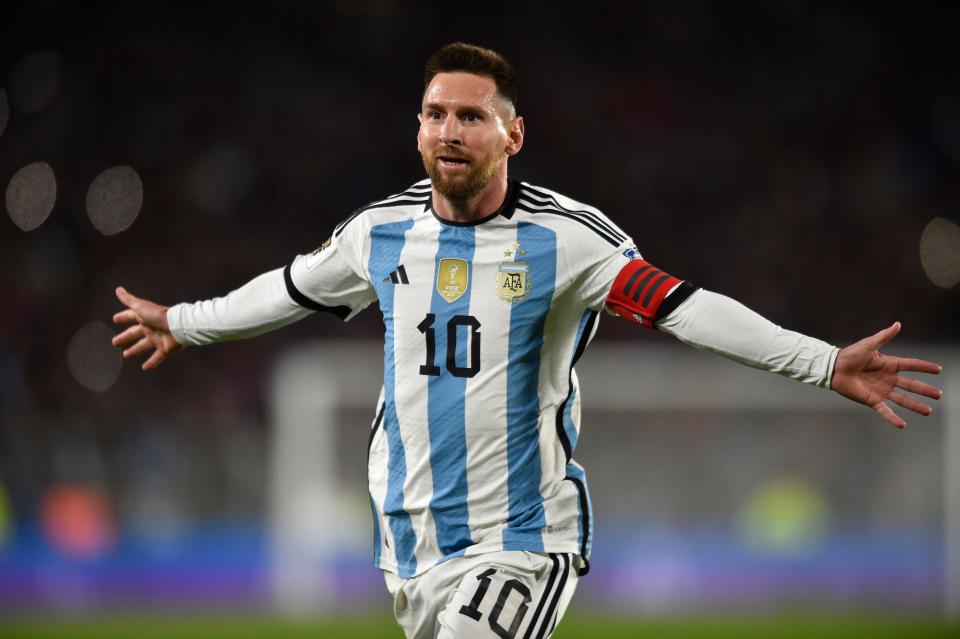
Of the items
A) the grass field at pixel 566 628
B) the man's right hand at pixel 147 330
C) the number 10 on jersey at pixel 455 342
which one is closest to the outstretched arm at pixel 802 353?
the number 10 on jersey at pixel 455 342

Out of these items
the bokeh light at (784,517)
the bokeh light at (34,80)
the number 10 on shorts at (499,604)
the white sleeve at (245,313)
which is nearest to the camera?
the number 10 on shorts at (499,604)

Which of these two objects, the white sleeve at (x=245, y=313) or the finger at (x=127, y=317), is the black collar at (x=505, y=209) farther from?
the finger at (x=127, y=317)

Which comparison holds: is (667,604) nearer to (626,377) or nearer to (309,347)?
(626,377)

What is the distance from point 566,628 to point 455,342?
19.4 feet

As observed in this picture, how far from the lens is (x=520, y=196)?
4203mm

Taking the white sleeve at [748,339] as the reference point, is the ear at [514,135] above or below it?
above

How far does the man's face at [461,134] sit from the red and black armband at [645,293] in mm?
521

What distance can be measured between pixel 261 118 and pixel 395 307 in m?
13.6

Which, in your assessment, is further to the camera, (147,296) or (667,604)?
(147,296)

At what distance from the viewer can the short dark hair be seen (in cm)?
408

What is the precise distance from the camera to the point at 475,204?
4.12m

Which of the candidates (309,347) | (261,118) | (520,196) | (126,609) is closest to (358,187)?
(261,118)

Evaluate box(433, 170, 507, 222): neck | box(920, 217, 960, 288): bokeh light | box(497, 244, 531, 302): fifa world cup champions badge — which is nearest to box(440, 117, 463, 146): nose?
box(433, 170, 507, 222): neck

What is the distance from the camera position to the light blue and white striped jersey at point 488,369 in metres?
4.05
